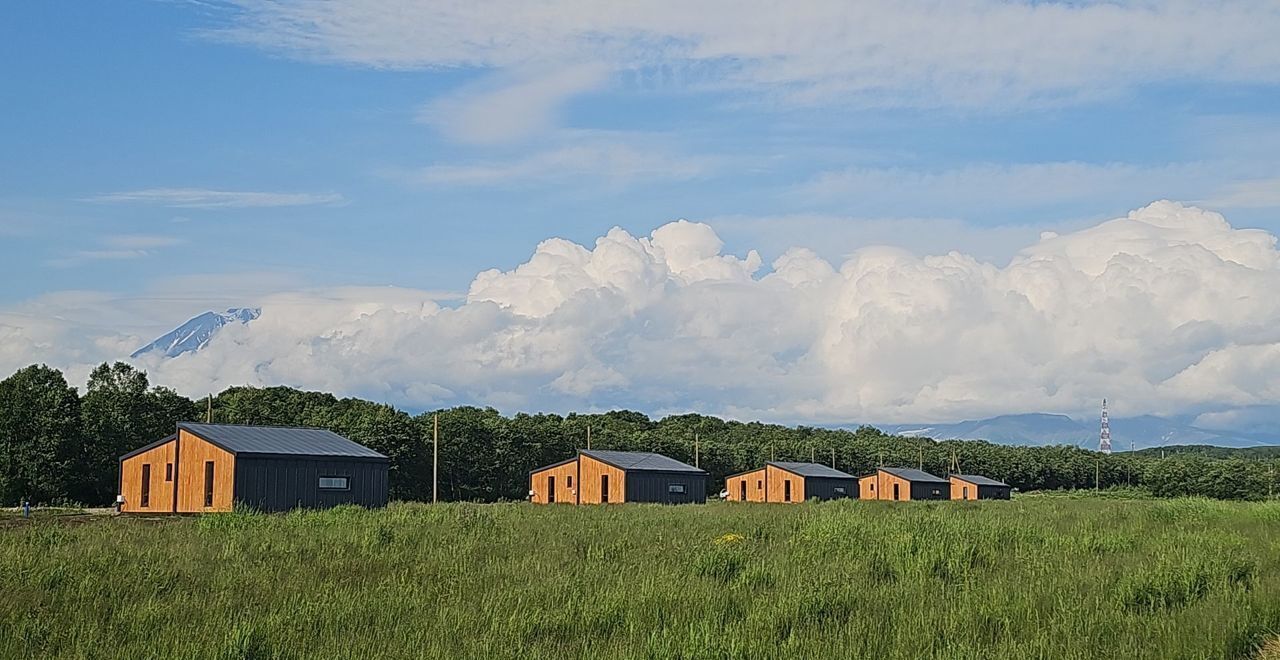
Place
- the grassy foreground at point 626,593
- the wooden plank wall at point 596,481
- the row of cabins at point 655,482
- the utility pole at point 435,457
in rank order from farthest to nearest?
the row of cabins at point 655,482 < the wooden plank wall at point 596,481 < the utility pole at point 435,457 < the grassy foreground at point 626,593

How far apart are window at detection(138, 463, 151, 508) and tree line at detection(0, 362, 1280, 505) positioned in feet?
36.0

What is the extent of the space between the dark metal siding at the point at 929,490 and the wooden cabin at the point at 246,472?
50659mm

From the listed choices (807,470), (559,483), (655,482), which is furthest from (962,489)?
(559,483)

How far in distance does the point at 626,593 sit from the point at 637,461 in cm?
4481

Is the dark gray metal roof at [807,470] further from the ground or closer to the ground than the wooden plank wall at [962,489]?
further from the ground

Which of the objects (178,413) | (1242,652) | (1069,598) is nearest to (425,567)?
(1069,598)

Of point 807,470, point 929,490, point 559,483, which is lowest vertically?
point 929,490

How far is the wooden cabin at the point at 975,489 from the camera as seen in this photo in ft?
301

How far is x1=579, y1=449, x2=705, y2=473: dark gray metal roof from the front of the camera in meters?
58.0

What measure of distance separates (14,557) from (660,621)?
9524 mm

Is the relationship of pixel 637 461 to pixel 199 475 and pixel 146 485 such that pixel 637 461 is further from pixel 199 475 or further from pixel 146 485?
pixel 199 475

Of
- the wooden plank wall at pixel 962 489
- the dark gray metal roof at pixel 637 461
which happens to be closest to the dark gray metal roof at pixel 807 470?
the dark gray metal roof at pixel 637 461

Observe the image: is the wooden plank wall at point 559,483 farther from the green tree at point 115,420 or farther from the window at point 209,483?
the window at point 209,483

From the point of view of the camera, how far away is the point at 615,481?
57.2 meters
